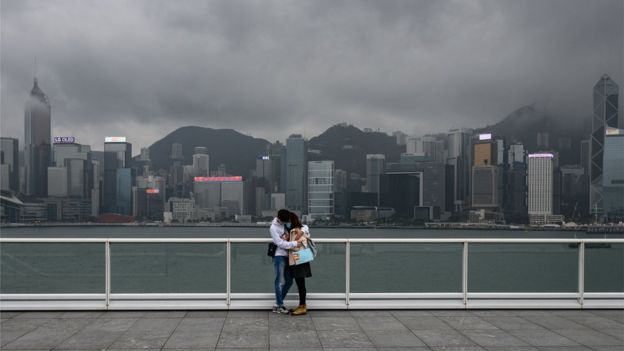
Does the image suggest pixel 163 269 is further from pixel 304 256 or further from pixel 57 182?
pixel 57 182

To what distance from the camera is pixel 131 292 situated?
23.0ft

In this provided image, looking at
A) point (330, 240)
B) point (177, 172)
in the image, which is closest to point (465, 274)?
point (330, 240)

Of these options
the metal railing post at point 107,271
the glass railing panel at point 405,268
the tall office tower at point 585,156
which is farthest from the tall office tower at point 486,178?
the metal railing post at point 107,271

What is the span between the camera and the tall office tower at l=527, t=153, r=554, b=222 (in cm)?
10775

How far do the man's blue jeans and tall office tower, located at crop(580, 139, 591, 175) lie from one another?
12847 centimetres

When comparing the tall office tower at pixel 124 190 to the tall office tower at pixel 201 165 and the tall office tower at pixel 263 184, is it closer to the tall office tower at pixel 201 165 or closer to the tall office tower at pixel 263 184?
the tall office tower at pixel 201 165

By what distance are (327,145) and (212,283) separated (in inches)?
5615

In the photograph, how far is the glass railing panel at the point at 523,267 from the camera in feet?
23.9

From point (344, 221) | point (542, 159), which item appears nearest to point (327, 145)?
point (344, 221)

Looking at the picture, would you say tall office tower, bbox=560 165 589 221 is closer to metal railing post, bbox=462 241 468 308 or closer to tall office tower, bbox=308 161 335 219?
tall office tower, bbox=308 161 335 219

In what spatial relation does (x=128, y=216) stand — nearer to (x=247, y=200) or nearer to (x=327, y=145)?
(x=247, y=200)

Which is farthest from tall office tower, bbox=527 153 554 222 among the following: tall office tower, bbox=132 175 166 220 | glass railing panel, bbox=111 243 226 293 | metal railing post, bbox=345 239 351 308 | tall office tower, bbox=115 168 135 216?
glass railing panel, bbox=111 243 226 293

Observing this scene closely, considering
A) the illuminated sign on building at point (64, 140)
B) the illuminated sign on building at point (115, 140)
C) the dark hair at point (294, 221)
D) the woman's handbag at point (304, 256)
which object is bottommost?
the woman's handbag at point (304, 256)

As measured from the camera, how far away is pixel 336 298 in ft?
23.5
